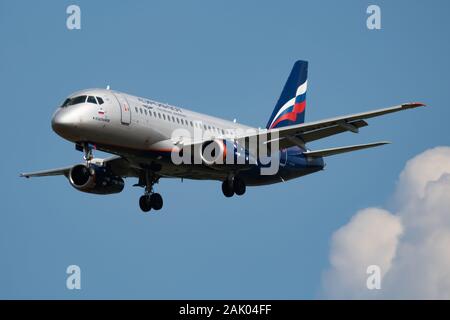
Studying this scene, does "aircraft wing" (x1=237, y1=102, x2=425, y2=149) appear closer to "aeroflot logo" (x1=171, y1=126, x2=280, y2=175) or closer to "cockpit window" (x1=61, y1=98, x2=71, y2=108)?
"aeroflot logo" (x1=171, y1=126, x2=280, y2=175)

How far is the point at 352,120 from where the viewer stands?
6312cm

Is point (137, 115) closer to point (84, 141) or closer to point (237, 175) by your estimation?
point (84, 141)

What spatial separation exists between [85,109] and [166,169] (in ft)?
23.8

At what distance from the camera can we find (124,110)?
63.3m

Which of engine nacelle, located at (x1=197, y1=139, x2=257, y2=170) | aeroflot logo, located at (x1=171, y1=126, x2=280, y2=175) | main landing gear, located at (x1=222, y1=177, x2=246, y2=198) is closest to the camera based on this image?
aeroflot logo, located at (x1=171, y1=126, x2=280, y2=175)

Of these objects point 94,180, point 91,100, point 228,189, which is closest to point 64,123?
point 91,100

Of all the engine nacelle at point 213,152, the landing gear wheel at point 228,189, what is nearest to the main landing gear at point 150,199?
the landing gear wheel at point 228,189

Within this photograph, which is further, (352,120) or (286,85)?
(286,85)

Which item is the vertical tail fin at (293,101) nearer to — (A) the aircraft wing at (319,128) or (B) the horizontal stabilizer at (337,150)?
(B) the horizontal stabilizer at (337,150)

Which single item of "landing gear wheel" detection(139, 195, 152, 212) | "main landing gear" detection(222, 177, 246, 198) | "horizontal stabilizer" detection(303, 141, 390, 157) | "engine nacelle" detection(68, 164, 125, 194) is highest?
"horizontal stabilizer" detection(303, 141, 390, 157)

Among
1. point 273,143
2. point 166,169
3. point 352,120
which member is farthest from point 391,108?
point 166,169

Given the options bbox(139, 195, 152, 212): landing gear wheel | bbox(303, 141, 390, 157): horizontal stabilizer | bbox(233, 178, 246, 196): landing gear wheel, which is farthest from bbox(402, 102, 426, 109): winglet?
bbox(139, 195, 152, 212): landing gear wheel

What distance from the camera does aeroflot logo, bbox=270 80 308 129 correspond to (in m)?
78.1

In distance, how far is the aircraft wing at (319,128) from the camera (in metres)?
61.9
